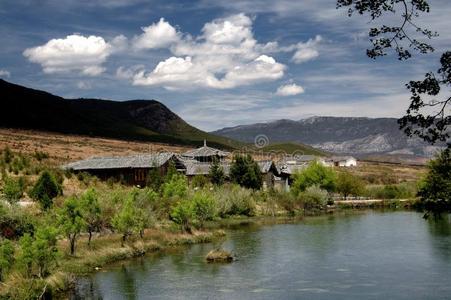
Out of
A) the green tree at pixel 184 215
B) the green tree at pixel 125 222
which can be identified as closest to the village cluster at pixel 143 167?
the green tree at pixel 184 215

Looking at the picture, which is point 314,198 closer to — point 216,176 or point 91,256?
point 216,176

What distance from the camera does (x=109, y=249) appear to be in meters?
35.7

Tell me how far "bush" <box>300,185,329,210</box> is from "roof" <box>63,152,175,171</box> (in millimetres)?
18427

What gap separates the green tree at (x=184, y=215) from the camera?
146 ft

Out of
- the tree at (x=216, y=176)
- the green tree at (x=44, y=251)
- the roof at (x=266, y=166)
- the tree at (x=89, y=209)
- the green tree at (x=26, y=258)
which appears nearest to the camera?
the green tree at (x=26, y=258)

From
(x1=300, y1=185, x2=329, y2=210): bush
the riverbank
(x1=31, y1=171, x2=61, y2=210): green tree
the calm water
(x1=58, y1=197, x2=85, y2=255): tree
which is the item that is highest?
(x1=31, y1=171, x2=61, y2=210): green tree

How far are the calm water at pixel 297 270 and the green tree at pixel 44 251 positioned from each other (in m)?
1.99

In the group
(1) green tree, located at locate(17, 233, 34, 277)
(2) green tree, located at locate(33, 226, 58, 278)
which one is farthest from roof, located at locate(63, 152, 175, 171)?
(1) green tree, located at locate(17, 233, 34, 277)

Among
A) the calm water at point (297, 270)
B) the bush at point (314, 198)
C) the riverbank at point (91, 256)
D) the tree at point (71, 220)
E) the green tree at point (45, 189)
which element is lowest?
the calm water at point (297, 270)

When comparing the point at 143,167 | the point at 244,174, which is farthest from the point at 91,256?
the point at 244,174

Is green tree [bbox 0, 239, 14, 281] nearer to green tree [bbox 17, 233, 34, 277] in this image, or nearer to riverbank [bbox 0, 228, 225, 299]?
green tree [bbox 17, 233, 34, 277]

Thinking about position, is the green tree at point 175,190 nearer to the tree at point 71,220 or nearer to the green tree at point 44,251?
the tree at point 71,220

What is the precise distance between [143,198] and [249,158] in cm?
3146

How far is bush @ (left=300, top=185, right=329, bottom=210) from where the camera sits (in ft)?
250
